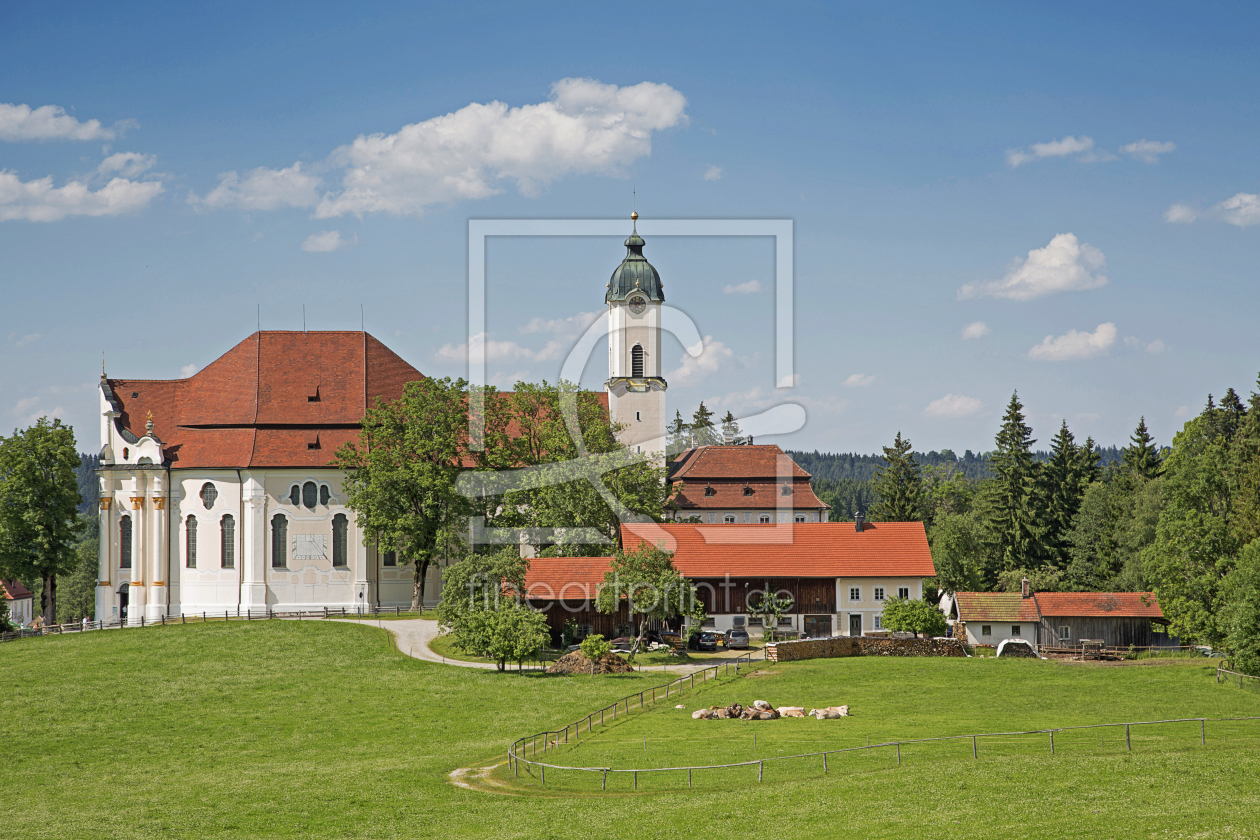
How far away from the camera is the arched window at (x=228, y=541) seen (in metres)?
63.0

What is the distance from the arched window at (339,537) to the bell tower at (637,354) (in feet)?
61.5

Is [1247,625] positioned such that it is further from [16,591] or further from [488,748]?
[16,591]

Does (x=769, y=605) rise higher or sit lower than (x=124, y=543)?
lower

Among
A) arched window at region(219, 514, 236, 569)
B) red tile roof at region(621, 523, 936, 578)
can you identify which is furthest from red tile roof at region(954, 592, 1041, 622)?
arched window at region(219, 514, 236, 569)

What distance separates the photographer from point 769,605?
55.4 meters

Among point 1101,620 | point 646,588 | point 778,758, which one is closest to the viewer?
point 778,758

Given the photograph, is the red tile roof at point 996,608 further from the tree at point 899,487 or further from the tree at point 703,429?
the tree at point 703,429

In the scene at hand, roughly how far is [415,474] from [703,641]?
1807cm

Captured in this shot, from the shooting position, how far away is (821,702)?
121 feet

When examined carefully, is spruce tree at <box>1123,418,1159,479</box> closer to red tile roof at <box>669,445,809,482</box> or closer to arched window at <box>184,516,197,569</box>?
red tile roof at <box>669,445,809,482</box>

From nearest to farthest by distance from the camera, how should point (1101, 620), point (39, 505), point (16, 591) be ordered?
1. point (1101, 620)
2. point (39, 505)
3. point (16, 591)

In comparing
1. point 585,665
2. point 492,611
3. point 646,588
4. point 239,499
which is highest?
point 239,499

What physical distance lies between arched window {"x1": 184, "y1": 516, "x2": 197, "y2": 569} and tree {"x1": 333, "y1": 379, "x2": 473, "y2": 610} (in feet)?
31.9

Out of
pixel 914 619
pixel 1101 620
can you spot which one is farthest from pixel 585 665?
pixel 1101 620
